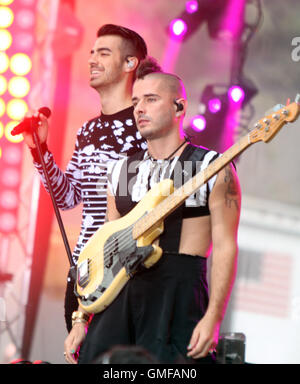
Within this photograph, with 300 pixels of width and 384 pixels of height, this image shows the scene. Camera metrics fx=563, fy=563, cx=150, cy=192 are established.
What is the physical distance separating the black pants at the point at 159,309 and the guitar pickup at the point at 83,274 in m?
0.24

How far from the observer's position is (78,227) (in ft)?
12.8

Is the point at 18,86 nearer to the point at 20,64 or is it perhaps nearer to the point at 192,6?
the point at 20,64

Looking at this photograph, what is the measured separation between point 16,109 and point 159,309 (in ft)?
7.29

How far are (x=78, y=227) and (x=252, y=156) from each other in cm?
130

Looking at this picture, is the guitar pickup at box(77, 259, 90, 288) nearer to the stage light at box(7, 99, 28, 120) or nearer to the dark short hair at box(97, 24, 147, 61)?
the dark short hair at box(97, 24, 147, 61)

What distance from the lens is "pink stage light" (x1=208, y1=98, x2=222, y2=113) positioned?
3838mm

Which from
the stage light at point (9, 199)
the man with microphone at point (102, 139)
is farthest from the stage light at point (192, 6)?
the stage light at point (9, 199)

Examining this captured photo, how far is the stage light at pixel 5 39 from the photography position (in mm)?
3896

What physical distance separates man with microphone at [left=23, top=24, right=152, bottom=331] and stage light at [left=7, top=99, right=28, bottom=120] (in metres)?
0.86

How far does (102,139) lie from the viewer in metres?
3.04

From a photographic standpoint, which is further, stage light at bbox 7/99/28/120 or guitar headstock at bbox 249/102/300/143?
stage light at bbox 7/99/28/120

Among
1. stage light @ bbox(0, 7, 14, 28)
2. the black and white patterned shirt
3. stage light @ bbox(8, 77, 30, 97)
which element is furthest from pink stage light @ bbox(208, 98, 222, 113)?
stage light @ bbox(0, 7, 14, 28)

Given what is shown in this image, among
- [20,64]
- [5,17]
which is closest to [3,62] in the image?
[20,64]
